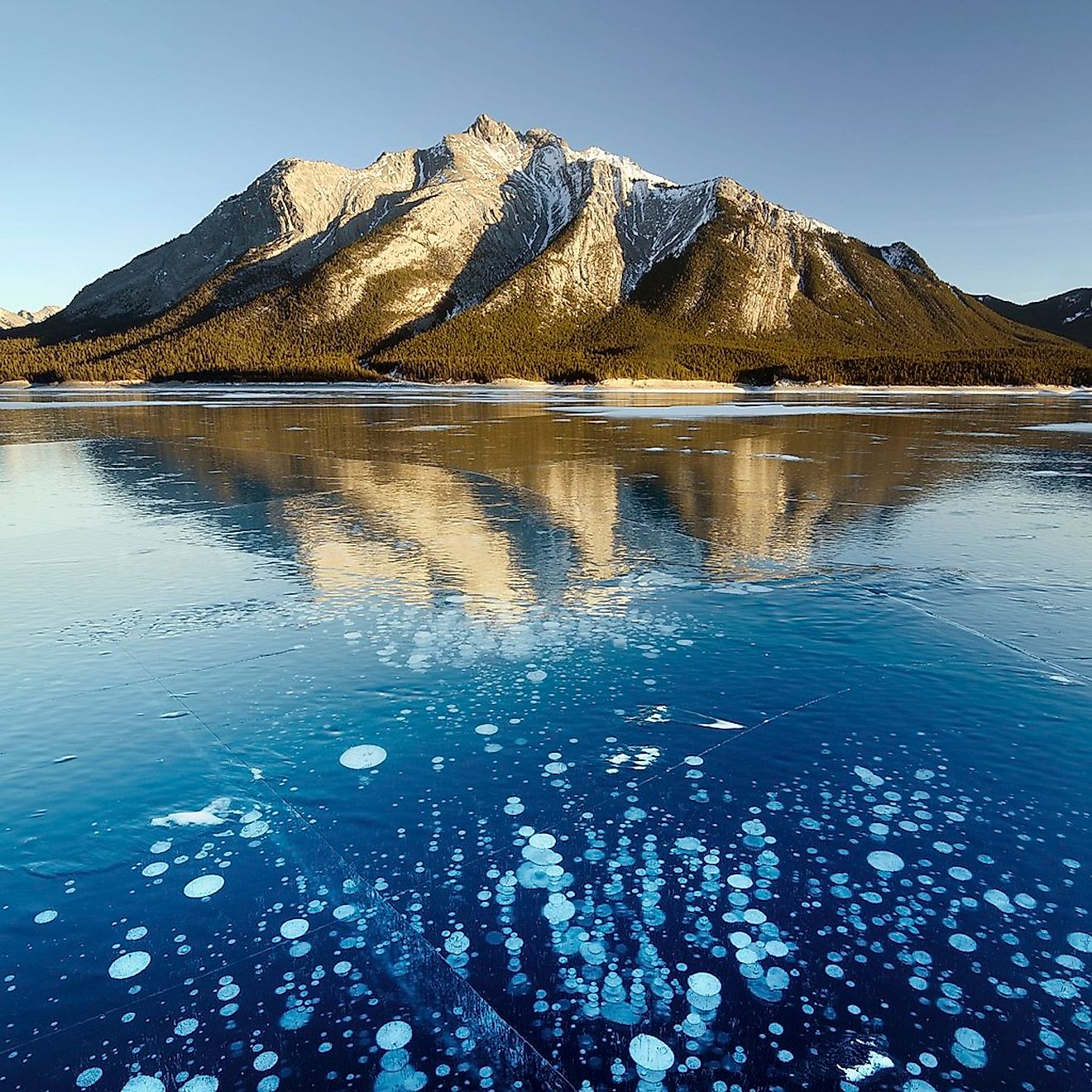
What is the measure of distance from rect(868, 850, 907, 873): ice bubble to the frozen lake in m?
0.04

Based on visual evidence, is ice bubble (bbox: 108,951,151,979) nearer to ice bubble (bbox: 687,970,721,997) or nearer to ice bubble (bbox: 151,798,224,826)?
ice bubble (bbox: 151,798,224,826)

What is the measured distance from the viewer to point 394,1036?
130 inches

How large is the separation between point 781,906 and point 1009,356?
197 metres

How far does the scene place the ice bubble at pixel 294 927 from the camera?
12.8ft

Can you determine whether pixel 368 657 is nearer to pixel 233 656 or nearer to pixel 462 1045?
pixel 233 656

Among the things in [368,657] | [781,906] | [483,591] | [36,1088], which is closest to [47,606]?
[368,657]

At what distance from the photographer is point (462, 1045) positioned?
3.23m

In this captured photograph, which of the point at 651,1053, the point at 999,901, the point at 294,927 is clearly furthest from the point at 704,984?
the point at 294,927

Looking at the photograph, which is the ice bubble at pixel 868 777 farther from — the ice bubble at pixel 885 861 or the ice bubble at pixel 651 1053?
the ice bubble at pixel 651 1053

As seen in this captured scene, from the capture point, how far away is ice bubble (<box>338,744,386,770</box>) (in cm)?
566

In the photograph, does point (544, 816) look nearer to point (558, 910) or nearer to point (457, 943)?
point (558, 910)

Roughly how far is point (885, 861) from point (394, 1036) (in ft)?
10.2

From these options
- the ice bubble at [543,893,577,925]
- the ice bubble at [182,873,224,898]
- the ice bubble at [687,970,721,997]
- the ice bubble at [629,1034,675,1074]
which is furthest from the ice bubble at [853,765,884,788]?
the ice bubble at [182,873,224,898]

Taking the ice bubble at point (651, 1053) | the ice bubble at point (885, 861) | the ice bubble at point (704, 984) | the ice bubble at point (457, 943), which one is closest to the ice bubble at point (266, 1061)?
the ice bubble at point (457, 943)
